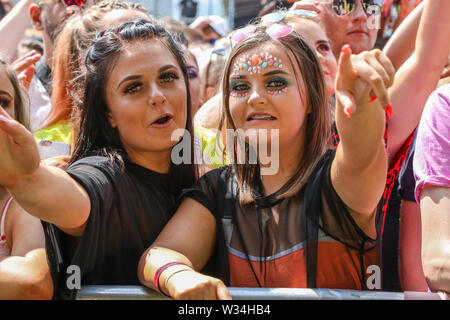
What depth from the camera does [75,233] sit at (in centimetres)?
157

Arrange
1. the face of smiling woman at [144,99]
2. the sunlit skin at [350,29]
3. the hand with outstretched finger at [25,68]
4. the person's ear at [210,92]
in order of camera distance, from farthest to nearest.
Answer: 1. the person's ear at [210,92]
2. the sunlit skin at [350,29]
3. the hand with outstretched finger at [25,68]
4. the face of smiling woman at [144,99]

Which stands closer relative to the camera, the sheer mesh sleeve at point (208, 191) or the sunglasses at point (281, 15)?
the sheer mesh sleeve at point (208, 191)

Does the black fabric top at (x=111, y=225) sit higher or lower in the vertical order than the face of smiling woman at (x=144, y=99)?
lower

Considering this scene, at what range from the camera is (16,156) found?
1.32 m

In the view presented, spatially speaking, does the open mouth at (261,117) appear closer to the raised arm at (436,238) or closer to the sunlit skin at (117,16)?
the raised arm at (436,238)

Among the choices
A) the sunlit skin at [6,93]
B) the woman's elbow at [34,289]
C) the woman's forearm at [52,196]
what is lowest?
the woman's elbow at [34,289]

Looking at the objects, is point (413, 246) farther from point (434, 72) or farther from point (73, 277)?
point (73, 277)

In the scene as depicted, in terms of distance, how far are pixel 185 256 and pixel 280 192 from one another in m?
0.33

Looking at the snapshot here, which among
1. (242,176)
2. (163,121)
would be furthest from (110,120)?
(242,176)

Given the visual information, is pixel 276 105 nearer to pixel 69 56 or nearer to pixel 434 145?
pixel 434 145

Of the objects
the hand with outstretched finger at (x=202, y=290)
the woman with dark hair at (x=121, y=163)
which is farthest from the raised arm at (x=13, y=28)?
the hand with outstretched finger at (x=202, y=290)

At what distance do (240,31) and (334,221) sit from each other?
0.73 meters

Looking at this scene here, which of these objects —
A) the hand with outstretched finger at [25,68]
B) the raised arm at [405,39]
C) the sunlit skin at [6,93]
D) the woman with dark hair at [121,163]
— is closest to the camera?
the woman with dark hair at [121,163]

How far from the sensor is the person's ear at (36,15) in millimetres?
3002
